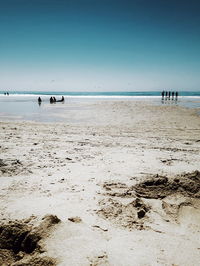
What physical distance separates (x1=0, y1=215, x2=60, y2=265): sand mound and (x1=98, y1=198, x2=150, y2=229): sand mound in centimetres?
78

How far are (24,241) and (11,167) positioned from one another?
8.25ft

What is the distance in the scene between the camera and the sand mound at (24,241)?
2359mm

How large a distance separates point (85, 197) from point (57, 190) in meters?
0.60

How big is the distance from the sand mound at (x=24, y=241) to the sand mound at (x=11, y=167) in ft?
6.11

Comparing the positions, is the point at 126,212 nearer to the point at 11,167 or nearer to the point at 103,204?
the point at 103,204

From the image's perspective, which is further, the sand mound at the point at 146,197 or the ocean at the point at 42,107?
the ocean at the point at 42,107

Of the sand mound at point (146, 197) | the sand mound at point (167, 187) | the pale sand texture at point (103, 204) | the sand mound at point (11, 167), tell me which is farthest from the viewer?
the sand mound at point (11, 167)

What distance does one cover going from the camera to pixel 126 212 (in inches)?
127

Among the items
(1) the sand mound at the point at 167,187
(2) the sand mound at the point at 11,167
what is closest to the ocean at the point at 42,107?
(2) the sand mound at the point at 11,167

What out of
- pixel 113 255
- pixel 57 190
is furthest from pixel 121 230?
pixel 57 190

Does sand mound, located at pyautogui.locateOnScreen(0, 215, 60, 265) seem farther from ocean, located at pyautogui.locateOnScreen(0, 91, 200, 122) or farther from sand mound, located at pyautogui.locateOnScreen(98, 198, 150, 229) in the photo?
ocean, located at pyautogui.locateOnScreen(0, 91, 200, 122)

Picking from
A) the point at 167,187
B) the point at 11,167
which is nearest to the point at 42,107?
the point at 11,167

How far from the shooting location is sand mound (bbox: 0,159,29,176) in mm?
Answer: 4555

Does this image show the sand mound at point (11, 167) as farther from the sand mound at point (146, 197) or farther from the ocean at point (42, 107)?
the ocean at point (42, 107)
